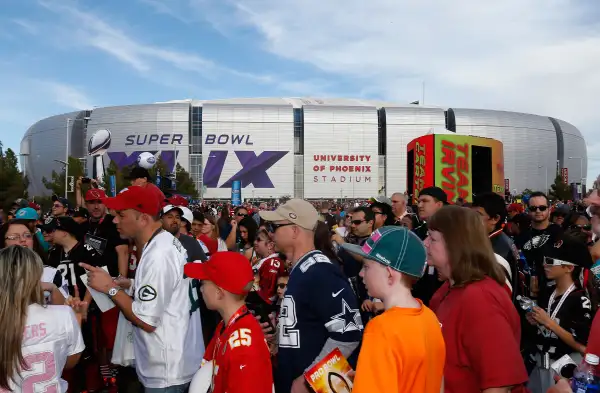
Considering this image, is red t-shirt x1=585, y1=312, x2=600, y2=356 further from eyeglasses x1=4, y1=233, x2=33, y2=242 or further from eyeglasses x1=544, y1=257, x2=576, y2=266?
eyeglasses x1=4, y1=233, x2=33, y2=242

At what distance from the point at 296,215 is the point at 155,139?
236 feet

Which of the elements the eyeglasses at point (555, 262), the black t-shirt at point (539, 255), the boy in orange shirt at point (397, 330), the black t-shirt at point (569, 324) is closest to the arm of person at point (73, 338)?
the boy in orange shirt at point (397, 330)

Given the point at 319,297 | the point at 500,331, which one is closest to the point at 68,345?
the point at 319,297

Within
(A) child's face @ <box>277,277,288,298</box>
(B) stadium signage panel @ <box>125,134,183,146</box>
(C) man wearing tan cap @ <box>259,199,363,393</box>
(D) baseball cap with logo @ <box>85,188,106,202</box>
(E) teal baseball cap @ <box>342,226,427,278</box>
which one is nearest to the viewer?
(E) teal baseball cap @ <box>342,226,427,278</box>

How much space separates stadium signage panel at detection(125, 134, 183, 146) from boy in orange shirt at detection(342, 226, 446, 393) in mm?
71731

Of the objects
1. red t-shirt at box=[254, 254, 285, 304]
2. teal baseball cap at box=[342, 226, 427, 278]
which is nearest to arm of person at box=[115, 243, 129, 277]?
red t-shirt at box=[254, 254, 285, 304]

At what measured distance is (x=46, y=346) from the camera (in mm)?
2619

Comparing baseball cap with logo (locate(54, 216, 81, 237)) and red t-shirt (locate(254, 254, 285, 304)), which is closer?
red t-shirt (locate(254, 254, 285, 304))

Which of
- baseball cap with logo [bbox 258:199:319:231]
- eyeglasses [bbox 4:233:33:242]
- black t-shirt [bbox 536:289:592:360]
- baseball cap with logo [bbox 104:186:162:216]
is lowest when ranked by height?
black t-shirt [bbox 536:289:592:360]

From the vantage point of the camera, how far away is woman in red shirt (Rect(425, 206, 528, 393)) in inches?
87.1

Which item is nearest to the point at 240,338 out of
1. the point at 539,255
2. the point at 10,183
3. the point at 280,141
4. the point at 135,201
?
the point at 135,201

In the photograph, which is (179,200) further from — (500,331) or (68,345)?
(500,331)

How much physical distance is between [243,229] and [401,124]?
6978 centimetres

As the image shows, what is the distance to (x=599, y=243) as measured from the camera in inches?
173
